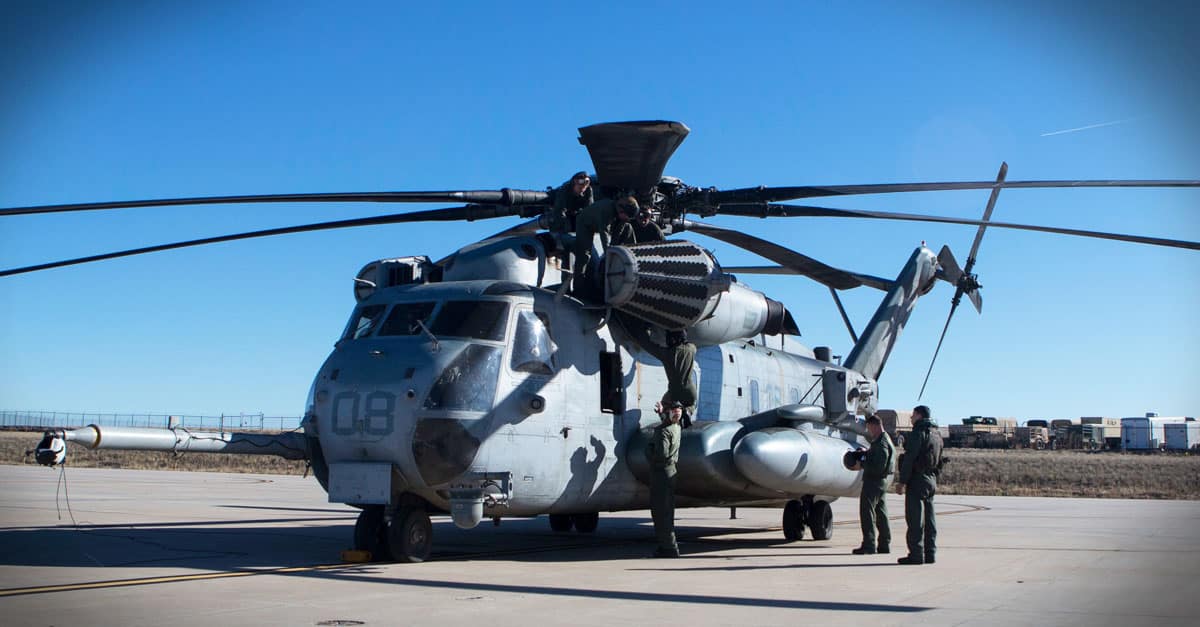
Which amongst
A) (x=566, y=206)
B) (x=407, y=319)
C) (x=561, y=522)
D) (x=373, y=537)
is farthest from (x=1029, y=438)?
(x=373, y=537)

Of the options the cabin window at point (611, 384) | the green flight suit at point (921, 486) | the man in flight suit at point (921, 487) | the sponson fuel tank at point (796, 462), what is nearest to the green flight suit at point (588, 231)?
the cabin window at point (611, 384)

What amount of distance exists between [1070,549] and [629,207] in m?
7.24

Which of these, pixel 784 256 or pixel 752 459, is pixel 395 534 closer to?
pixel 752 459

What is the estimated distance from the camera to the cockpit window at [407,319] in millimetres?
11336

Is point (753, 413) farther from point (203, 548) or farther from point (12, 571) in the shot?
point (12, 571)

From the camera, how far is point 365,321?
1184cm

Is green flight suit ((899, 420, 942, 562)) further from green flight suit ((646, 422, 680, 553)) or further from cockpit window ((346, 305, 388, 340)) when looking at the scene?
cockpit window ((346, 305, 388, 340))

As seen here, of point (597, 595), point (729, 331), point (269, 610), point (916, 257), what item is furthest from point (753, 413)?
point (269, 610)

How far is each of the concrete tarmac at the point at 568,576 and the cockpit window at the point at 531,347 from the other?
83.2 inches

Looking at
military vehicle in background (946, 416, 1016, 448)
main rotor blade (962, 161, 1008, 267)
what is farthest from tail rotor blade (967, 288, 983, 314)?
military vehicle in background (946, 416, 1016, 448)

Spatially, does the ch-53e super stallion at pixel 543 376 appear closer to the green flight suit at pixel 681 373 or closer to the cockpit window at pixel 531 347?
the cockpit window at pixel 531 347

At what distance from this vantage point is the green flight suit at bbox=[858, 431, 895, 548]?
12.5 meters

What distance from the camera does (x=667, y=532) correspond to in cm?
1180

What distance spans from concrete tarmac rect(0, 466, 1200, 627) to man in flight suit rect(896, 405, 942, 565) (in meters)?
0.37
